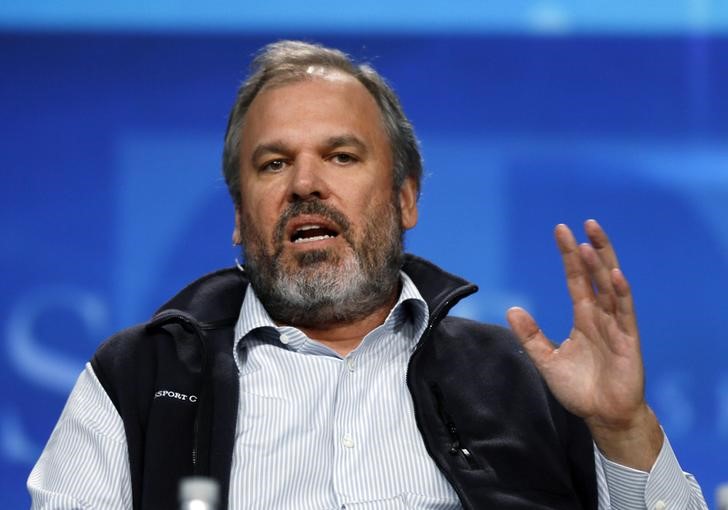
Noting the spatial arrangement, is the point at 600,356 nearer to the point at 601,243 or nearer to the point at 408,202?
the point at 601,243

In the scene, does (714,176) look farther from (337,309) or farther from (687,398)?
(337,309)

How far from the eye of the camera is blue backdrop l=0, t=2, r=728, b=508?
3.20 meters

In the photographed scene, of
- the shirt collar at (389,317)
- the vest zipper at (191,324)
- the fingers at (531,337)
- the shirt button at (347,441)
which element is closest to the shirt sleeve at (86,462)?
the vest zipper at (191,324)

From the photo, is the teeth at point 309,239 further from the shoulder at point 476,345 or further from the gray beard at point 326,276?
the shoulder at point 476,345

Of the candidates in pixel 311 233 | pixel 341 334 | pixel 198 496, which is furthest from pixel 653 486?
pixel 198 496

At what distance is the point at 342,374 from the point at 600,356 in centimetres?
55

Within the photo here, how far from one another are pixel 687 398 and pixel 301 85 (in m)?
1.41

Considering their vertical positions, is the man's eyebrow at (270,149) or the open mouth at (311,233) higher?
the man's eyebrow at (270,149)

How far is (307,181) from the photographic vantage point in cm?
238

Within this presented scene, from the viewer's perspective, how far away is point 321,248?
240 cm

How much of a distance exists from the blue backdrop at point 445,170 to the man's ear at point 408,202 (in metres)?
0.45

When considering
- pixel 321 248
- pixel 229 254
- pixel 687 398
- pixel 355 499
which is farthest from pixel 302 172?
pixel 687 398

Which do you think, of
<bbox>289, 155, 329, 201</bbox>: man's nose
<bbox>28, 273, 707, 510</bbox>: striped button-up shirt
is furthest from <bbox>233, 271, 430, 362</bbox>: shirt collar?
<bbox>289, 155, 329, 201</bbox>: man's nose

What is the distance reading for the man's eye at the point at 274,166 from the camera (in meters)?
2.50
